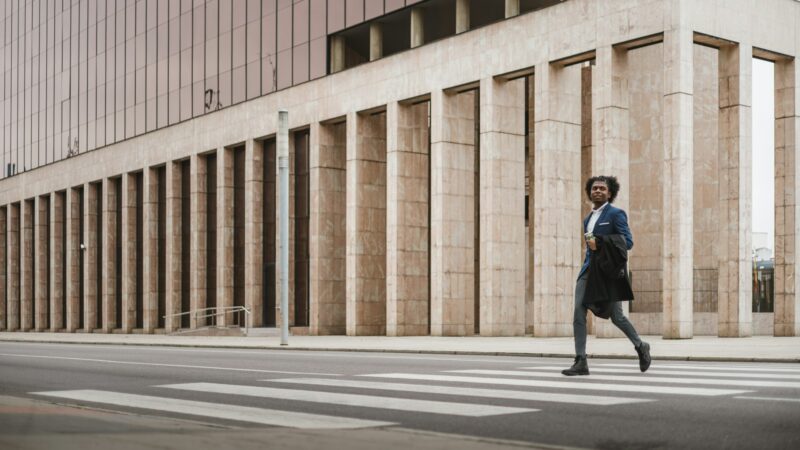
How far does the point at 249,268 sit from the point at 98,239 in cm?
1660

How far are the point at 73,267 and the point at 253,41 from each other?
1951 cm

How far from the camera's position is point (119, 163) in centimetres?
5134

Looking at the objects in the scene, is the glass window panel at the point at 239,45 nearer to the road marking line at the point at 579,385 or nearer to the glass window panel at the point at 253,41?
the glass window panel at the point at 253,41

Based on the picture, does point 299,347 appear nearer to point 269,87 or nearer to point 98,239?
point 269,87

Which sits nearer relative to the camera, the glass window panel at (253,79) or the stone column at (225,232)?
the glass window panel at (253,79)

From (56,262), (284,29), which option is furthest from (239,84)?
(56,262)

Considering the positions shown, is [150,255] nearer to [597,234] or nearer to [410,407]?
[597,234]

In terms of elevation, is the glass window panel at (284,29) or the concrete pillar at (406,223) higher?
the glass window panel at (284,29)

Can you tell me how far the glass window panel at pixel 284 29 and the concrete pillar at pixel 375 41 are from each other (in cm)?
489

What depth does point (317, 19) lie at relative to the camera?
127 feet

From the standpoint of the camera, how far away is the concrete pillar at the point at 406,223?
33.6 meters

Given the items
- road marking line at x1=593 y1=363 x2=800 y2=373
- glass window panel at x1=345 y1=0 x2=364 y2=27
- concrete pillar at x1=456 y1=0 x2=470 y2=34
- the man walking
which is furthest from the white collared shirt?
glass window panel at x1=345 y1=0 x2=364 y2=27

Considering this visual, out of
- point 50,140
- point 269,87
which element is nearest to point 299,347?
point 269,87

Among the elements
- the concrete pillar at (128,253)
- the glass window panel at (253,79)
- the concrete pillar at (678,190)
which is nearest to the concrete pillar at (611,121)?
the concrete pillar at (678,190)
